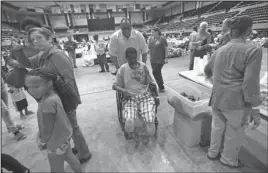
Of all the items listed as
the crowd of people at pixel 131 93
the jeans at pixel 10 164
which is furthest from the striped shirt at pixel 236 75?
the jeans at pixel 10 164

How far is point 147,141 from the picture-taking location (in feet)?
7.01

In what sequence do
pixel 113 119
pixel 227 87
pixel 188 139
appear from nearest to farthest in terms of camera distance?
pixel 227 87 < pixel 188 139 < pixel 113 119

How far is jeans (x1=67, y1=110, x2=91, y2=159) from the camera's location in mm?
1638

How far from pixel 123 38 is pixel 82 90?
8.50 feet

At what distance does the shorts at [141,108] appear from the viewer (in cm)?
193

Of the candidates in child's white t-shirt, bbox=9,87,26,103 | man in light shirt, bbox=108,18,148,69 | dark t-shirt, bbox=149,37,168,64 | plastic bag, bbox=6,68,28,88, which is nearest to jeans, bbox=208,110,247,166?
man in light shirt, bbox=108,18,148,69

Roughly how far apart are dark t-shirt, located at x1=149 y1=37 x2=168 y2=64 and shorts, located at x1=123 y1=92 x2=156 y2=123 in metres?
1.69

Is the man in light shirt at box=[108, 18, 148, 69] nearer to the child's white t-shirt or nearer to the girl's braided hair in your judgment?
the girl's braided hair

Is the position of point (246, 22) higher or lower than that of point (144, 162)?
higher

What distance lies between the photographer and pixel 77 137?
5.70ft

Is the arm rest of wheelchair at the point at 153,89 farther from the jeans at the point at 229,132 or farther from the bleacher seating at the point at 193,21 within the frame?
the bleacher seating at the point at 193,21

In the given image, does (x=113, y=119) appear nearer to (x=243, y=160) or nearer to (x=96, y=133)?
(x=96, y=133)

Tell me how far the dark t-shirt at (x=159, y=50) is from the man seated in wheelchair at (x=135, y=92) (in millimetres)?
1570

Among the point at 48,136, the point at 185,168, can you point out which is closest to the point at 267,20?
the point at 185,168
